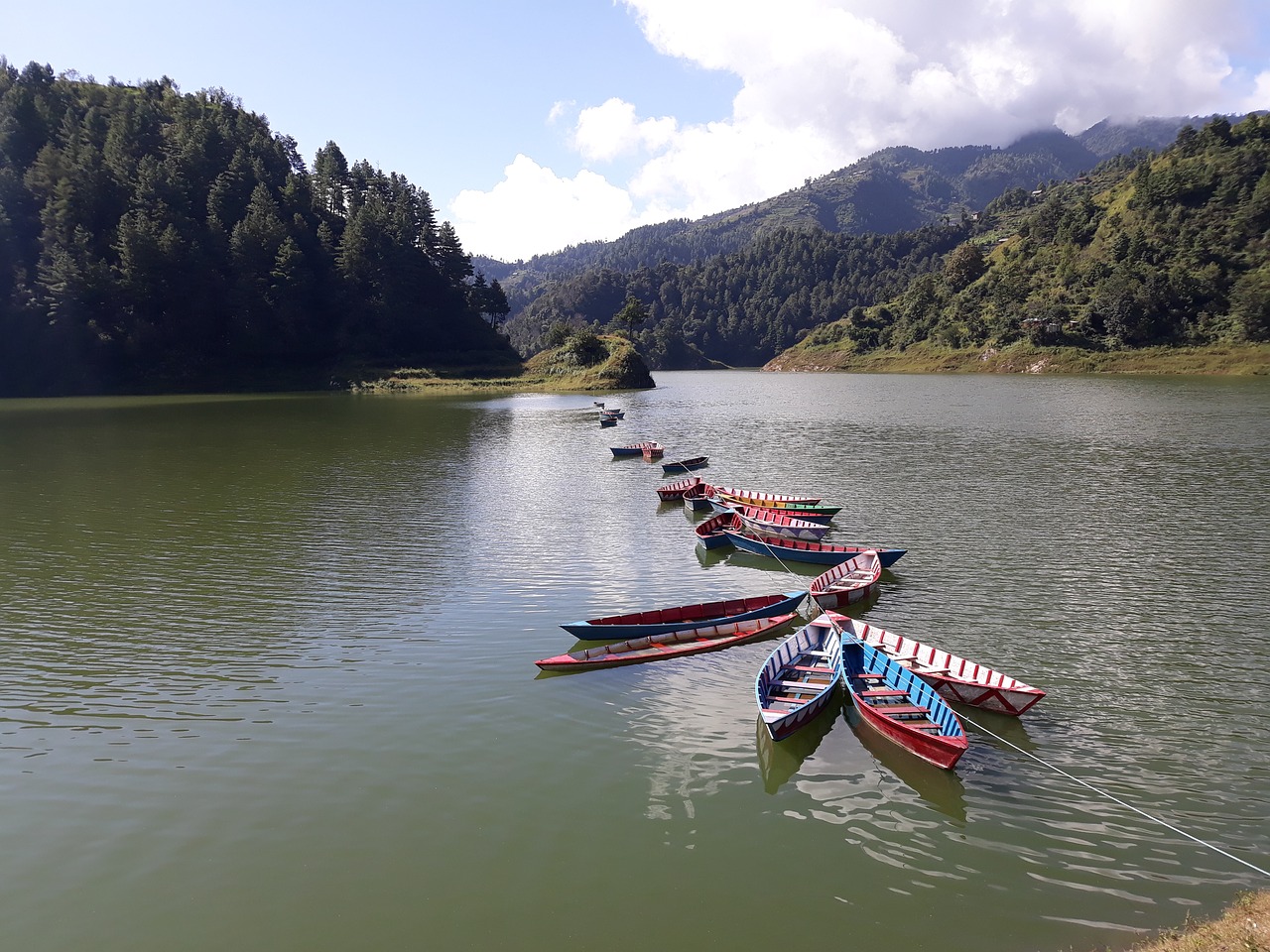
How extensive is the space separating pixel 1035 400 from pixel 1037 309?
83.5m

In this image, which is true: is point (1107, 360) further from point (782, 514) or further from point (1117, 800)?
point (1117, 800)

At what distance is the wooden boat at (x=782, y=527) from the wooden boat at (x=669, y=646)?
8780mm

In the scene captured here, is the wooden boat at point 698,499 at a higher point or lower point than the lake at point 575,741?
higher

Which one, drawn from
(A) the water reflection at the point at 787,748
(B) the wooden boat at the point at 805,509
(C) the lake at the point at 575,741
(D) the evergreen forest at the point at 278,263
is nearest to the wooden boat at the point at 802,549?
(C) the lake at the point at 575,741

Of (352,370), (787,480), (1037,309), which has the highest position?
(1037,309)

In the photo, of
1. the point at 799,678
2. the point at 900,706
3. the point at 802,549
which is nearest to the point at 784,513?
the point at 802,549

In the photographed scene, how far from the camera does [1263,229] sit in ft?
485

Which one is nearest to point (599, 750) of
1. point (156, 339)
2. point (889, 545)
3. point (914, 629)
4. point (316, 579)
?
point (914, 629)

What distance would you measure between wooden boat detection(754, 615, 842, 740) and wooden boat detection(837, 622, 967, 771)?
0.51m

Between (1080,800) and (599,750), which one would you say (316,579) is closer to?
(599,750)

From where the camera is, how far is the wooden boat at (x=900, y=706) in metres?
14.9

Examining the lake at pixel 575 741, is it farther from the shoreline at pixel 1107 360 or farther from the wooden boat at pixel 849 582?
the shoreline at pixel 1107 360

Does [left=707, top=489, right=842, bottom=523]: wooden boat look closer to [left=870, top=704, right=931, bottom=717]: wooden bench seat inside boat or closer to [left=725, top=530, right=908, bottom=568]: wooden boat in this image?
[left=725, top=530, right=908, bottom=568]: wooden boat

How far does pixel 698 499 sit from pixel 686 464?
580 inches
